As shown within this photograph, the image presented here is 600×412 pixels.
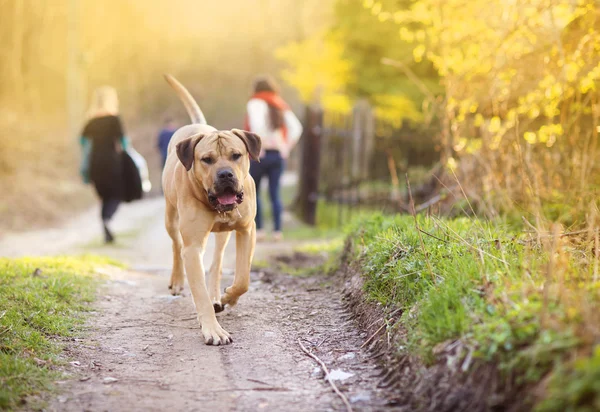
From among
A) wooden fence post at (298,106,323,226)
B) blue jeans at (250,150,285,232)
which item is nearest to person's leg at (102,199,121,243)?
blue jeans at (250,150,285,232)

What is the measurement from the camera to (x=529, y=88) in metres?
6.75

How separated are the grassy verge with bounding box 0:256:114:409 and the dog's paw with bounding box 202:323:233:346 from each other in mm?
907

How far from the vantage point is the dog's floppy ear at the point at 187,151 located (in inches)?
174

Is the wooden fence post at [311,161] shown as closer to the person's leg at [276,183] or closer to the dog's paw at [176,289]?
the person's leg at [276,183]

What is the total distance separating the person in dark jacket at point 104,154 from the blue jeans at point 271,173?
2216mm

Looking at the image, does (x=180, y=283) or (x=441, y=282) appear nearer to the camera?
(x=441, y=282)

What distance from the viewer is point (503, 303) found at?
9.59 feet

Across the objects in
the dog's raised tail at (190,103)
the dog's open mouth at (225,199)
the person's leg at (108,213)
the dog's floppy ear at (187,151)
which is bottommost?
the person's leg at (108,213)

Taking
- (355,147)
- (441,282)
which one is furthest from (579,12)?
(355,147)

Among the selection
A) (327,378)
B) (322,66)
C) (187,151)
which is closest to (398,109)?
(322,66)

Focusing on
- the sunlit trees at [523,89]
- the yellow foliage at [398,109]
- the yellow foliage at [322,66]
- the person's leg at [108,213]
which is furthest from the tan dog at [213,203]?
the yellow foliage at [322,66]

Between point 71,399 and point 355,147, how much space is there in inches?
370

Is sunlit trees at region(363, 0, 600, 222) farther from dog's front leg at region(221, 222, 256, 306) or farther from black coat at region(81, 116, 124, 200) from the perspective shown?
black coat at region(81, 116, 124, 200)

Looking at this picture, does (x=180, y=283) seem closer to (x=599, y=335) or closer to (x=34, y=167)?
(x=599, y=335)
